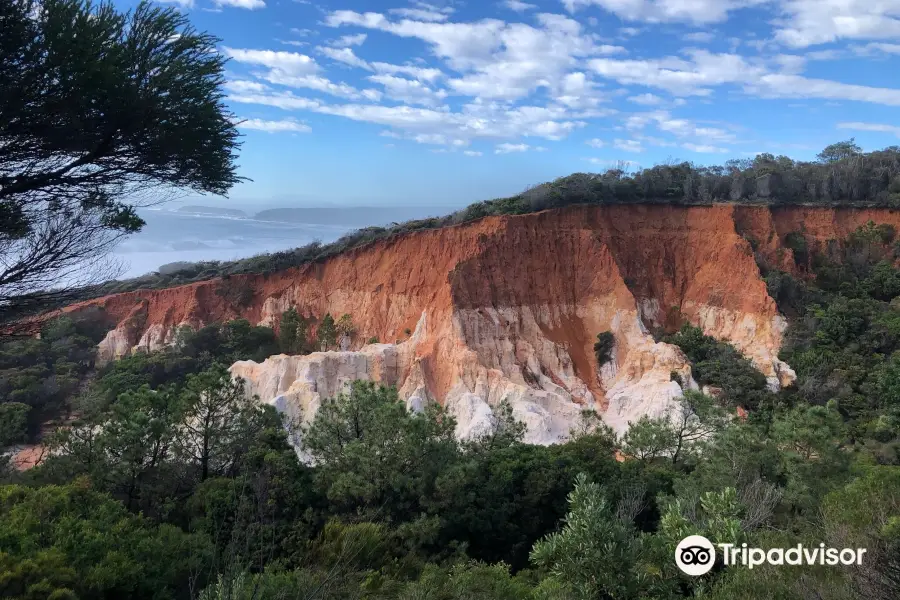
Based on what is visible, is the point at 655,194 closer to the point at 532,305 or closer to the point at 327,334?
the point at 532,305

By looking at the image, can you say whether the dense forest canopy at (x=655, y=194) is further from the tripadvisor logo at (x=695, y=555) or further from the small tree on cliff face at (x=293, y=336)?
the tripadvisor logo at (x=695, y=555)

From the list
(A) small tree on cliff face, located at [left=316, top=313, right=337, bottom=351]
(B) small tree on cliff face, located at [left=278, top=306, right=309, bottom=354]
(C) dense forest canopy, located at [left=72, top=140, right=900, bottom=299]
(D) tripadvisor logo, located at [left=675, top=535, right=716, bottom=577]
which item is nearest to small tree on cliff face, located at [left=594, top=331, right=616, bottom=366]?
(C) dense forest canopy, located at [left=72, top=140, right=900, bottom=299]

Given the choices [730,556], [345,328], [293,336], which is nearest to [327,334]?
[345,328]

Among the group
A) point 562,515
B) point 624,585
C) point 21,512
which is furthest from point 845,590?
point 21,512

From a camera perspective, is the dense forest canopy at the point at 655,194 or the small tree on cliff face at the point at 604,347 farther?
the dense forest canopy at the point at 655,194

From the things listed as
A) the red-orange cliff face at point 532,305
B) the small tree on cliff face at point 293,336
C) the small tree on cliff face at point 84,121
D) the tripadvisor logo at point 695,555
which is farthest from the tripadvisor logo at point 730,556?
the small tree on cliff face at point 293,336

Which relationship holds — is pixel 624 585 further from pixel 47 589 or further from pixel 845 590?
pixel 47 589
